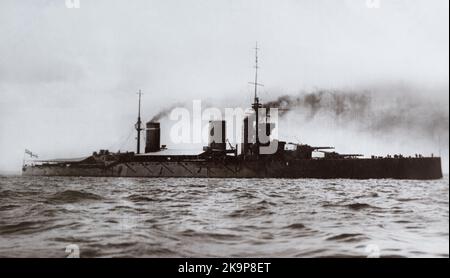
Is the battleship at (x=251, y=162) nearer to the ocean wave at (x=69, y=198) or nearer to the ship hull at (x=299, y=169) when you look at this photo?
the ship hull at (x=299, y=169)

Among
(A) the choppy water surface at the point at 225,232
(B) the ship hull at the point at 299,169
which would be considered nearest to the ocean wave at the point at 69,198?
(A) the choppy water surface at the point at 225,232

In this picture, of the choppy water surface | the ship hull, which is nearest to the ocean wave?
the choppy water surface

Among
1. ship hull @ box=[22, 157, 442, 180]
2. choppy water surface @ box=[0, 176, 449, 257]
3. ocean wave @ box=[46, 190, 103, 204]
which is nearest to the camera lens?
choppy water surface @ box=[0, 176, 449, 257]

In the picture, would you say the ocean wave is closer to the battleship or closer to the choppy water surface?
the choppy water surface

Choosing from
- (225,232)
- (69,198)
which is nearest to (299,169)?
(69,198)

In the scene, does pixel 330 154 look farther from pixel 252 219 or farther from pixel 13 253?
pixel 13 253

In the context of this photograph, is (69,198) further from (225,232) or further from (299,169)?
(299,169)
